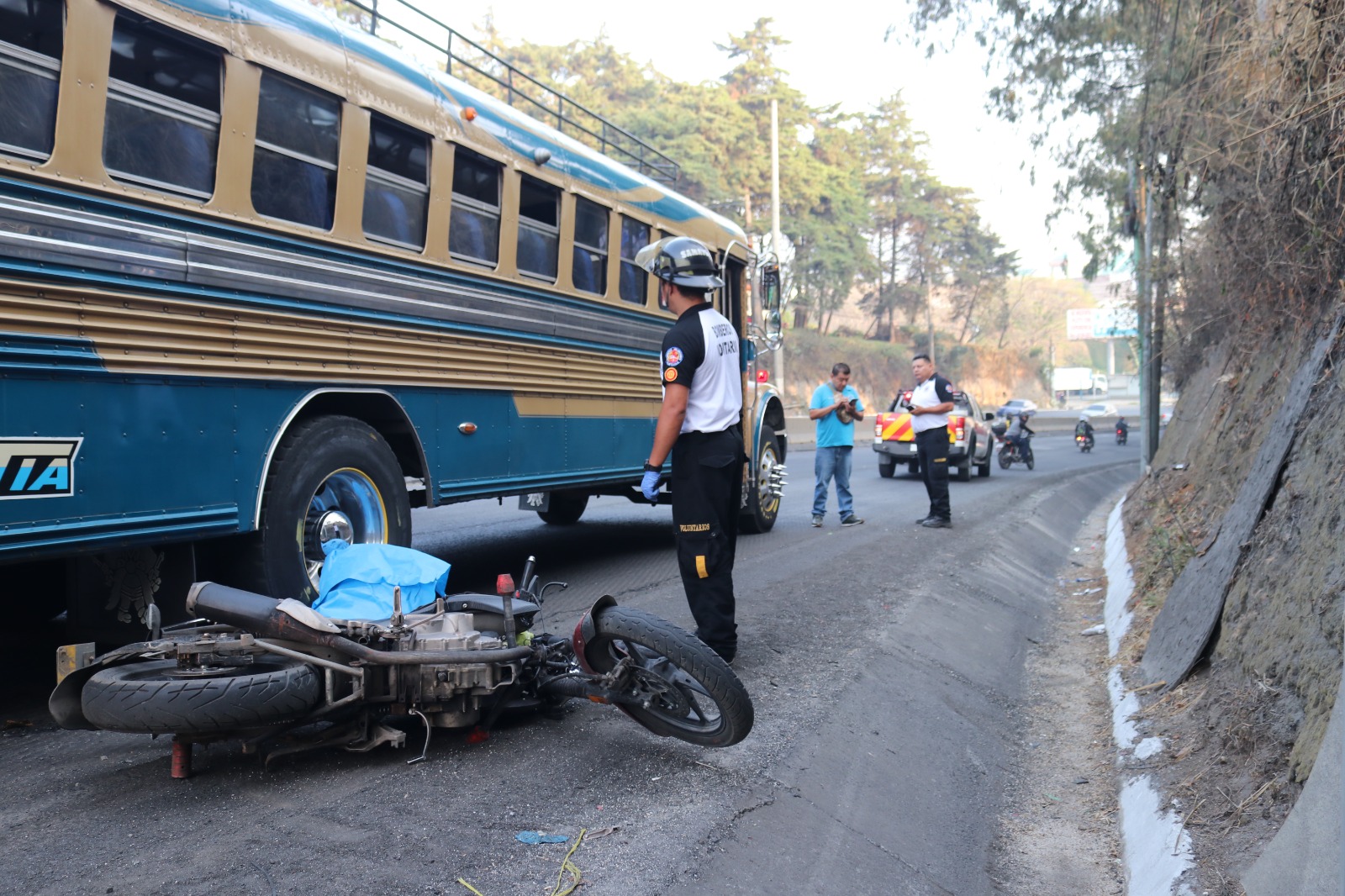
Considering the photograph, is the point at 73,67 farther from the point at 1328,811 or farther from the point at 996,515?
the point at 996,515

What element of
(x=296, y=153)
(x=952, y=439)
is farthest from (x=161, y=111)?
(x=952, y=439)

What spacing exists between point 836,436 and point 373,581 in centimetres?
833

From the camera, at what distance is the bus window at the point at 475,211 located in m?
6.79

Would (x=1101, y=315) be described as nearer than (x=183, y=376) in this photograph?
No

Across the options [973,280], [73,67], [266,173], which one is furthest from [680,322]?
[973,280]

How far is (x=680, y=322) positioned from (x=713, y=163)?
43.6m

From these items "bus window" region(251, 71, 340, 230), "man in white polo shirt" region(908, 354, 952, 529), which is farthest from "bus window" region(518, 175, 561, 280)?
"man in white polo shirt" region(908, 354, 952, 529)

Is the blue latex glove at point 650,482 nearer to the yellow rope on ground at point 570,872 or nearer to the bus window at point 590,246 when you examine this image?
the yellow rope on ground at point 570,872

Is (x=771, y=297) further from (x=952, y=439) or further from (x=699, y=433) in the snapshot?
(x=952, y=439)

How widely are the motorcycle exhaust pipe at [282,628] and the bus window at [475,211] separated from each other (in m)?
3.39

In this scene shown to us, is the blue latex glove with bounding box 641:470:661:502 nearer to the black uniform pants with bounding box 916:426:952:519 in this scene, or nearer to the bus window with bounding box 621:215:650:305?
the bus window with bounding box 621:215:650:305

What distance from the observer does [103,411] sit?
450 cm

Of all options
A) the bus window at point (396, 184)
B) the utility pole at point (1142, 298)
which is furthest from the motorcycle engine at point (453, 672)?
the utility pole at point (1142, 298)

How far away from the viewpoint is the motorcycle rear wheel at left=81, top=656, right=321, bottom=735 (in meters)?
3.45
